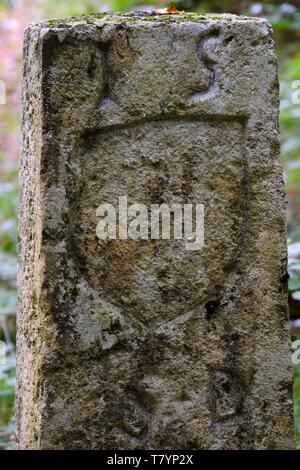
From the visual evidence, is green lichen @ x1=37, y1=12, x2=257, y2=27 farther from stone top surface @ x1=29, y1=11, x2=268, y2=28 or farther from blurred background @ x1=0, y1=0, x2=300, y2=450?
blurred background @ x1=0, y1=0, x2=300, y2=450

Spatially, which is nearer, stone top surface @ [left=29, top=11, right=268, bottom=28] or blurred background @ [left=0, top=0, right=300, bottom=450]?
stone top surface @ [left=29, top=11, right=268, bottom=28]

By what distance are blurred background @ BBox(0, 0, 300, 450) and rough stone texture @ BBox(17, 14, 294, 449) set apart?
5.16 ft

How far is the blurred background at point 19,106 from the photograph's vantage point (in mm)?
4605

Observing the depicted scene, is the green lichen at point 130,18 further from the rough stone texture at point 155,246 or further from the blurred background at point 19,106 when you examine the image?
the blurred background at point 19,106

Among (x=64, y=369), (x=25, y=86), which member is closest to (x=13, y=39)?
(x=25, y=86)

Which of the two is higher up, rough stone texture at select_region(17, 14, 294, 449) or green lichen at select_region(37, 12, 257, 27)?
green lichen at select_region(37, 12, 257, 27)

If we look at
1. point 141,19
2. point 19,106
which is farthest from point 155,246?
point 19,106

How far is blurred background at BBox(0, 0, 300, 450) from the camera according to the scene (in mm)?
4605

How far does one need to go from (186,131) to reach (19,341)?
2.92ft

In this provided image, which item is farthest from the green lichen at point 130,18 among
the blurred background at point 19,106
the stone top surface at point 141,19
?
the blurred background at point 19,106

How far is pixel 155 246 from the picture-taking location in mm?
2371

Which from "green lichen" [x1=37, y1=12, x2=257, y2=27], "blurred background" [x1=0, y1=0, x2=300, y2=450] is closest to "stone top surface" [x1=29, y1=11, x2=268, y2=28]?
"green lichen" [x1=37, y1=12, x2=257, y2=27]

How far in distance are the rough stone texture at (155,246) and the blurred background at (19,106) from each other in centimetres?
157
